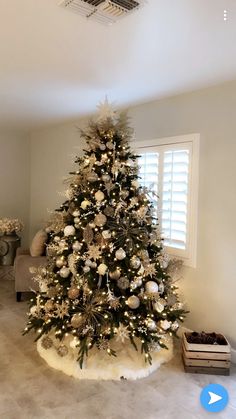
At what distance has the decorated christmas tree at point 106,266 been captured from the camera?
268cm

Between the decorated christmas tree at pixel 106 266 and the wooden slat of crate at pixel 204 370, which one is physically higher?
the decorated christmas tree at pixel 106 266

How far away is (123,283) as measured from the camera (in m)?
2.69

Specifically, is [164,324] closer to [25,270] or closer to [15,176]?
[25,270]

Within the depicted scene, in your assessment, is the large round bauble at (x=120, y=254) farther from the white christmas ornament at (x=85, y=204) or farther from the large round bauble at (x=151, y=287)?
the white christmas ornament at (x=85, y=204)

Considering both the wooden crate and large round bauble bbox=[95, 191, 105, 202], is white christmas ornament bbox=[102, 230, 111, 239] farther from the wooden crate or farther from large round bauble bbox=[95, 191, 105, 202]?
the wooden crate

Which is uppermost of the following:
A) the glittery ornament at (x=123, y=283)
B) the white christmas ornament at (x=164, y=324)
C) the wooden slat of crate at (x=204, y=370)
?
the glittery ornament at (x=123, y=283)

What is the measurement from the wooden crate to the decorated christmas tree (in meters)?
0.23

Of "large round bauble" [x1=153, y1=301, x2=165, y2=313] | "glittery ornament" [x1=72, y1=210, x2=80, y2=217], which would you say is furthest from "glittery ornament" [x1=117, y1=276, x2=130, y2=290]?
"glittery ornament" [x1=72, y1=210, x2=80, y2=217]

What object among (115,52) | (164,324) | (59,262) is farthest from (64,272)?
(115,52)

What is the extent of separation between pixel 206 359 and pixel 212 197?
1411mm

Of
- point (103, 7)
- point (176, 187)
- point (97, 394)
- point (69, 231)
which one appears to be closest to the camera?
point (103, 7)

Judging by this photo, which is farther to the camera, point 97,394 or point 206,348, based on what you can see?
point 206,348

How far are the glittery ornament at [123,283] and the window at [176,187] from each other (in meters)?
0.86

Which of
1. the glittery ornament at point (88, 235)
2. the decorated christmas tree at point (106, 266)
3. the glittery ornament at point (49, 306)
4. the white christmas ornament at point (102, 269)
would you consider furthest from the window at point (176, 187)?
the glittery ornament at point (49, 306)
